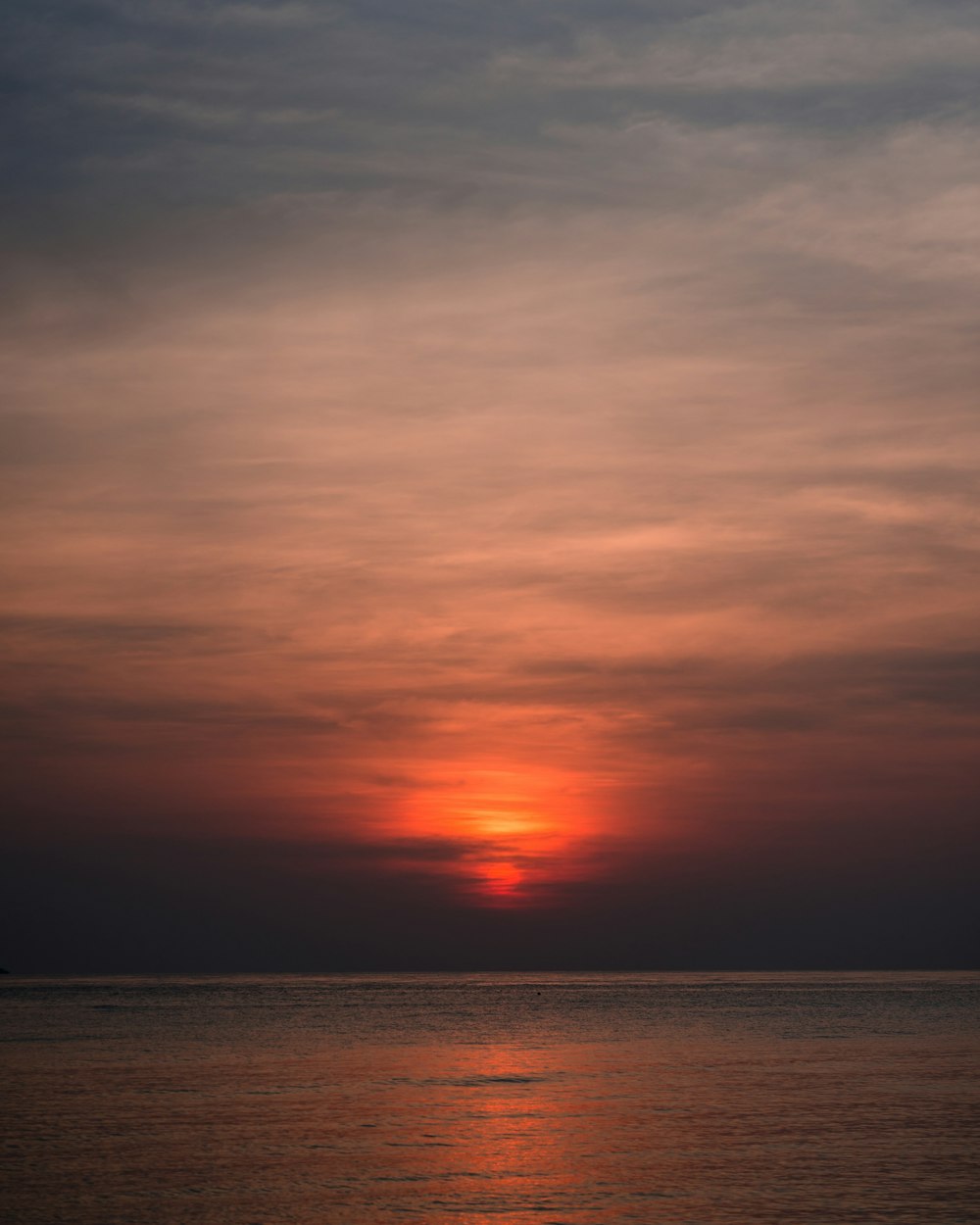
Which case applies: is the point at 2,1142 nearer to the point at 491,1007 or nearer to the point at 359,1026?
the point at 359,1026

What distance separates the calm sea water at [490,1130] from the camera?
34812 millimetres

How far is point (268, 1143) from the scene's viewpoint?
44.5 metres

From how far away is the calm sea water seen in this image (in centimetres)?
3481

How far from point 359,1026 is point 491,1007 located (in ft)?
186

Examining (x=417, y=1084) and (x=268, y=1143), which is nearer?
(x=268, y=1143)

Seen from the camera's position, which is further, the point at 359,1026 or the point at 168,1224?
the point at 359,1026

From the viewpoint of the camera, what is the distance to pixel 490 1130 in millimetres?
48250

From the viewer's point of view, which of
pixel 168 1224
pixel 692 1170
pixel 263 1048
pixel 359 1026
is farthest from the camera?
pixel 359 1026

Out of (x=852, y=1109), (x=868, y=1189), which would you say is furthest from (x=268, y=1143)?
(x=852, y=1109)

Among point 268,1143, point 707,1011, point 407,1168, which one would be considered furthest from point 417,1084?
point 707,1011

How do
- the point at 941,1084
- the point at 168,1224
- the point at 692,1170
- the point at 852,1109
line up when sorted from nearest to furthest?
the point at 168,1224, the point at 692,1170, the point at 852,1109, the point at 941,1084

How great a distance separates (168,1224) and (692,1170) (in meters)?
15.5

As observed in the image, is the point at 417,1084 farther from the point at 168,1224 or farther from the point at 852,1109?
the point at 168,1224

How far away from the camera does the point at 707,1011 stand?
152m
